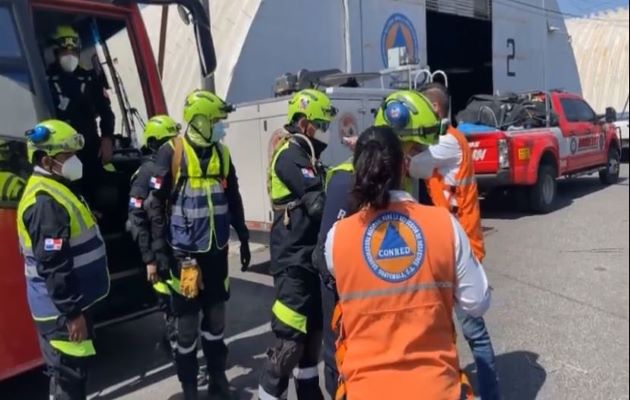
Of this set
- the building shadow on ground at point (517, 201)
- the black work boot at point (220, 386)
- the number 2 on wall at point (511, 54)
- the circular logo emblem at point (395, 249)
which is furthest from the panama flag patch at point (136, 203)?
the number 2 on wall at point (511, 54)

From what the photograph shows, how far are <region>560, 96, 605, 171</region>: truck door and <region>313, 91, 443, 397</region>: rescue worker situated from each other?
1000 cm

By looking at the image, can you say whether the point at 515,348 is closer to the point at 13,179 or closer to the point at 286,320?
the point at 286,320

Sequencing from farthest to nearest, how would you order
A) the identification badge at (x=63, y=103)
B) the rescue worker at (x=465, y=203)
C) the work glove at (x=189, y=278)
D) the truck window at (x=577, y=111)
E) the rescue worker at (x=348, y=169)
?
the truck window at (x=577, y=111) → the identification badge at (x=63, y=103) → the work glove at (x=189, y=278) → the rescue worker at (x=465, y=203) → the rescue worker at (x=348, y=169)

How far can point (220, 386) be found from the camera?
14.7ft

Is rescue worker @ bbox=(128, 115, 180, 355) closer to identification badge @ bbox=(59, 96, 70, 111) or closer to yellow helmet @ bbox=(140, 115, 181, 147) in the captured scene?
yellow helmet @ bbox=(140, 115, 181, 147)

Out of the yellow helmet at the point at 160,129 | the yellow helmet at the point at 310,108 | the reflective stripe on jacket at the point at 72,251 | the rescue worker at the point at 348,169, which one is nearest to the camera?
the rescue worker at the point at 348,169

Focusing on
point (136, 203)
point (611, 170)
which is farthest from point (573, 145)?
point (136, 203)

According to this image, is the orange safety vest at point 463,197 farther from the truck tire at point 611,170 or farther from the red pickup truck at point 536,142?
the truck tire at point 611,170

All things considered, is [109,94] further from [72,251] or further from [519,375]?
[519,375]

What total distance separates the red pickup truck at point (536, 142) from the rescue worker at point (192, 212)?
280 inches

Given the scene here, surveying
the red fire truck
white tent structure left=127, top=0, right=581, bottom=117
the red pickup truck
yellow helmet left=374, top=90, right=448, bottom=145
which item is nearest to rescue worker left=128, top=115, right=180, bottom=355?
the red fire truck

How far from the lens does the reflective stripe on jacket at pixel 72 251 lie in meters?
3.47

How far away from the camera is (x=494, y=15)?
16.7m

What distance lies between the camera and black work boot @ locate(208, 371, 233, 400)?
4.46 metres
